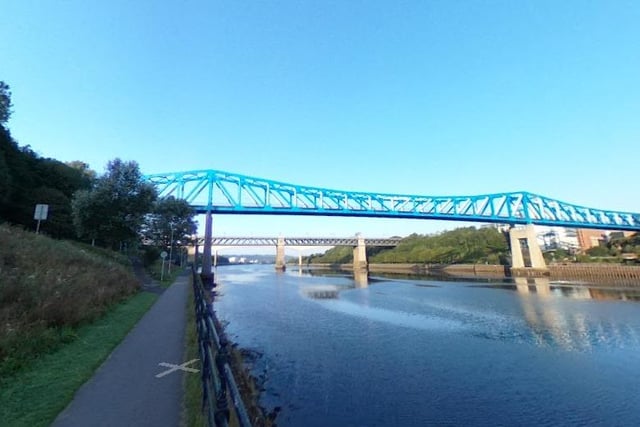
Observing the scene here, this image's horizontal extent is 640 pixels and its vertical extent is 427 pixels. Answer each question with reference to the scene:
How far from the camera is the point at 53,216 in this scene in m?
35.1

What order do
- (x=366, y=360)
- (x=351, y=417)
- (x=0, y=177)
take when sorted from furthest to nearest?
(x=0, y=177) → (x=366, y=360) → (x=351, y=417)

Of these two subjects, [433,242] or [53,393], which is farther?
[433,242]

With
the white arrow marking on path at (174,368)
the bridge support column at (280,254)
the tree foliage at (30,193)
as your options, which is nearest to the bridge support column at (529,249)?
the bridge support column at (280,254)

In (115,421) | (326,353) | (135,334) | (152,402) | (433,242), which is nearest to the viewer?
(115,421)

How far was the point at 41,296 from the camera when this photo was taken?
9.74m

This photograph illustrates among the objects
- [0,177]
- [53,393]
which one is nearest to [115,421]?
[53,393]

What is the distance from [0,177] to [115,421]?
112 ft

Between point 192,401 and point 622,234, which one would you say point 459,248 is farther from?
point 192,401

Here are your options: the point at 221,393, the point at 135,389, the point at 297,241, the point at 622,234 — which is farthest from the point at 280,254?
the point at 221,393

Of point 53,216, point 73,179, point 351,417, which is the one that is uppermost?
point 73,179

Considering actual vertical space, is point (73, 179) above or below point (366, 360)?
above

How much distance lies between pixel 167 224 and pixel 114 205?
13.9 m

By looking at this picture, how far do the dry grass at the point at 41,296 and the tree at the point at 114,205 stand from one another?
33.1ft

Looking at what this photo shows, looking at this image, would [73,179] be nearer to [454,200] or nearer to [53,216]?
[53,216]
